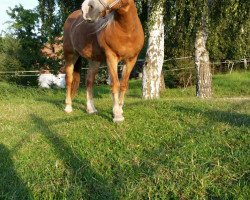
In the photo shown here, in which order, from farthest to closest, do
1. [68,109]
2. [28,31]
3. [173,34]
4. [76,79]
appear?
[28,31]
[173,34]
[76,79]
[68,109]

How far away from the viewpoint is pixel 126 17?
261 inches

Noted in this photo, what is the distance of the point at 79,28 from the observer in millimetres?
8680

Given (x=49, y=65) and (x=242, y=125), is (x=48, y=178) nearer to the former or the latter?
(x=242, y=125)

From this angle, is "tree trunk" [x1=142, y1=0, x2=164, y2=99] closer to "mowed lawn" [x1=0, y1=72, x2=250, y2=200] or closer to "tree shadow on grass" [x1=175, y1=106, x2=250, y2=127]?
"mowed lawn" [x1=0, y1=72, x2=250, y2=200]

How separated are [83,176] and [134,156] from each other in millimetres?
682

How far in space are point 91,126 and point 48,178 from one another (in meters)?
1.94

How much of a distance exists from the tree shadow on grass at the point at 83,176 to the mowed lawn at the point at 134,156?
0.01 metres

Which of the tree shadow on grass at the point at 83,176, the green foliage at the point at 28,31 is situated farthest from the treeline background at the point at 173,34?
the tree shadow on grass at the point at 83,176

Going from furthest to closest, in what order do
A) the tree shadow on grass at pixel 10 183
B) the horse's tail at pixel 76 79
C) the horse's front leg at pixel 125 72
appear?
the horse's tail at pixel 76 79 < the horse's front leg at pixel 125 72 < the tree shadow on grass at pixel 10 183

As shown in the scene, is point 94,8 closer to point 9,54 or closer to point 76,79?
point 76,79

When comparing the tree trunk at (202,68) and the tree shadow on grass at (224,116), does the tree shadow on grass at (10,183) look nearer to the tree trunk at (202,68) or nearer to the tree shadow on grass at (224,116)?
the tree shadow on grass at (224,116)

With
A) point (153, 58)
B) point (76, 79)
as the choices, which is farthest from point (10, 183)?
point (153, 58)

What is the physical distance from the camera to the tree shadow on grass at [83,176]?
4.34 metres

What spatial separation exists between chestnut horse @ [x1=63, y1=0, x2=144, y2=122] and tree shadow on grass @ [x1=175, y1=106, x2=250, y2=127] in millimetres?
1187
